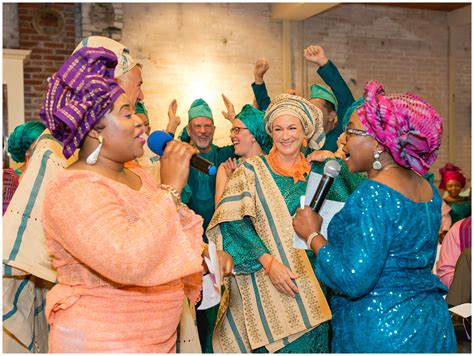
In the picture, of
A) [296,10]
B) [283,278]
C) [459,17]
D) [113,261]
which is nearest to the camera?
[113,261]

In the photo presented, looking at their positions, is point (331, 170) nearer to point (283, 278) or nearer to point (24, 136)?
point (283, 278)

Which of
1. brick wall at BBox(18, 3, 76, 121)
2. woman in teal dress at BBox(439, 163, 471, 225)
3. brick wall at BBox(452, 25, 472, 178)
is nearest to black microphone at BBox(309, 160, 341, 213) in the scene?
woman in teal dress at BBox(439, 163, 471, 225)

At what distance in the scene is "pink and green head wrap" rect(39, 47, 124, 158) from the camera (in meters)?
1.77

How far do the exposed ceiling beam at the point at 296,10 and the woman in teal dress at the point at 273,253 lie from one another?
16.1ft

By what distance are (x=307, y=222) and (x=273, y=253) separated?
0.88 meters

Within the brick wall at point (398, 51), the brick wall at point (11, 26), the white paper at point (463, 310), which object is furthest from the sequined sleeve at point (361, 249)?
the brick wall at point (398, 51)

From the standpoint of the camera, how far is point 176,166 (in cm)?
181

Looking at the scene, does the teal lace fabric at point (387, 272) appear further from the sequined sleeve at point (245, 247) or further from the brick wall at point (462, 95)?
the brick wall at point (462, 95)

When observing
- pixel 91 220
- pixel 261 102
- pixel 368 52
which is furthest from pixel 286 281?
pixel 368 52

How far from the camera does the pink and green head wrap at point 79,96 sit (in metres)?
1.77

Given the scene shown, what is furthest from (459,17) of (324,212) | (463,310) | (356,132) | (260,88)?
(356,132)

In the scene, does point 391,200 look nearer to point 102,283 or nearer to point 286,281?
point 102,283

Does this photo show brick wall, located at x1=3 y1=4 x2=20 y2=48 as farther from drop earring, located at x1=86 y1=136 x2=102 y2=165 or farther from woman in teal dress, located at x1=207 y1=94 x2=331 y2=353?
drop earring, located at x1=86 y1=136 x2=102 y2=165

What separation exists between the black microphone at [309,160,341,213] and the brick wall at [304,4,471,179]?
6813 mm
